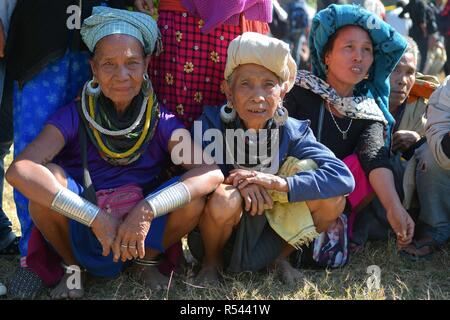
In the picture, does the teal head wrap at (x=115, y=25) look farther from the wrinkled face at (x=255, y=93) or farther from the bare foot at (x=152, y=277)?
the bare foot at (x=152, y=277)

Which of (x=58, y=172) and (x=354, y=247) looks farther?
(x=354, y=247)

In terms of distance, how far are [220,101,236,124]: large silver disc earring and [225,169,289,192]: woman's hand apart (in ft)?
1.03

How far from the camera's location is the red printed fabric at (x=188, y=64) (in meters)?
3.73

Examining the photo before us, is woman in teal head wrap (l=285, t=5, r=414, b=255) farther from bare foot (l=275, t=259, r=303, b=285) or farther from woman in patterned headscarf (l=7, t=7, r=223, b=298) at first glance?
woman in patterned headscarf (l=7, t=7, r=223, b=298)

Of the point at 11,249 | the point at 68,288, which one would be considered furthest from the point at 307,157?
the point at 11,249

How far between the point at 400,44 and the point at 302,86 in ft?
2.07

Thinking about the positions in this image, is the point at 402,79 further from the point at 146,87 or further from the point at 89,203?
the point at 89,203

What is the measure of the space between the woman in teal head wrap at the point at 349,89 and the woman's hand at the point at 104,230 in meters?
1.40

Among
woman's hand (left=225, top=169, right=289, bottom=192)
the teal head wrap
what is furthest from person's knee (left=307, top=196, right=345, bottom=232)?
the teal head wrap

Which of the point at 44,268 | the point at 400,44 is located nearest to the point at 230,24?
the point at 400,44

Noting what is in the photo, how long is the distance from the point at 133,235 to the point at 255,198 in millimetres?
652

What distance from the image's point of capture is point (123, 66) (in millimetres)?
3381

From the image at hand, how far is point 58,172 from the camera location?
3260mm
